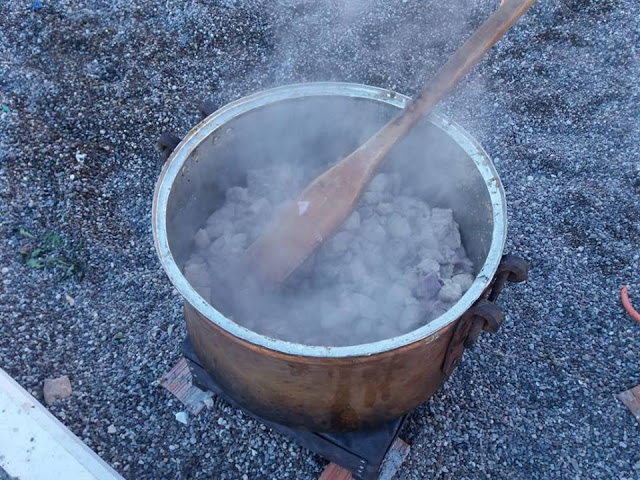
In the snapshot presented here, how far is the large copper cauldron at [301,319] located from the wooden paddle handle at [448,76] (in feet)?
0.37

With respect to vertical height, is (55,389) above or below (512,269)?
below

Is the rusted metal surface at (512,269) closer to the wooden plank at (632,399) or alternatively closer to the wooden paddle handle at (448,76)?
the wooden paddle handle at (448,76)

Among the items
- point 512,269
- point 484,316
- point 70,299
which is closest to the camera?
point 484,316

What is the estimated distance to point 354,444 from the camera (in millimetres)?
2070

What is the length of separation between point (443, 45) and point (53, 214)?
3.00m

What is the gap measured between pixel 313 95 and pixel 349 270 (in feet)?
2.36

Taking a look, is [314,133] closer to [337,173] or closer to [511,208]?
[337,173]

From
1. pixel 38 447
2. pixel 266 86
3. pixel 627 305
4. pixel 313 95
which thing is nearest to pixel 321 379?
pixel 313 95

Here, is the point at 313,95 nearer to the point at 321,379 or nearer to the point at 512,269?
the point at 512,269

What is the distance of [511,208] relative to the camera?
3.32 metres

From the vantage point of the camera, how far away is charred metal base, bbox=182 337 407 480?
206cm

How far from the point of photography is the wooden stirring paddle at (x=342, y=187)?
1.94m

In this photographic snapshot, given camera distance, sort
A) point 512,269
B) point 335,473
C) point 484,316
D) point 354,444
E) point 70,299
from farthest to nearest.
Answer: point 70,299, point 335,473, point 354,444, point 512,269, point 484,316

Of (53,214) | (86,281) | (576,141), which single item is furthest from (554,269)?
(53,214)
